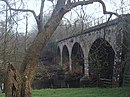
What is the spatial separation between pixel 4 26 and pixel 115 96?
292 inches

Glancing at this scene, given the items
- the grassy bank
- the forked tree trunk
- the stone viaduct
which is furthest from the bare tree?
the grassy bank

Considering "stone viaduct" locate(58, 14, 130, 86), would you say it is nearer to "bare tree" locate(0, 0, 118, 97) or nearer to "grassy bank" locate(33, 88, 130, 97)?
"grassy bank" locate(33, 88, 130, 97)

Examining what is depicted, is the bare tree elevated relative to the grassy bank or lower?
elevated

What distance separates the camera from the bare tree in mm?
7359

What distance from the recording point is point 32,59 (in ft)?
25.2

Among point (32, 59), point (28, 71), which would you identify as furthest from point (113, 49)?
point (28, 71)

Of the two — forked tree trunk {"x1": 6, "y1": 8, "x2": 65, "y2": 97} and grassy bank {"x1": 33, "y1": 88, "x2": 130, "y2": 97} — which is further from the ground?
forked tree trunk {"x1": 6, "y1": 8, "x2": 65, "y2": 97}

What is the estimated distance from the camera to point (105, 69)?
2806 centimetres

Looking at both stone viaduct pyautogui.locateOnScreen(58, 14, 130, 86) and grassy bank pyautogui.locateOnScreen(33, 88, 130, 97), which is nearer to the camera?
grassy bank pyautogui.locateOnScreen(33, 88, 130, 97)

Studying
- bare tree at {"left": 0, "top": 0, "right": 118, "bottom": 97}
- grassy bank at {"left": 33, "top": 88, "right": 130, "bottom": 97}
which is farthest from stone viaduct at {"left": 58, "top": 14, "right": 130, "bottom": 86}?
bare tree at {"left": 0, "top": 0, "right": 118, "bottom": 97}

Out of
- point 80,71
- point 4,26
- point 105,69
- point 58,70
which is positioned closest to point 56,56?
point 58,70

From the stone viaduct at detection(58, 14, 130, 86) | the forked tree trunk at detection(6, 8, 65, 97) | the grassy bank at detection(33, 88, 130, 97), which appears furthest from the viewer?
the stone viaduct at detection(58, 14, 130, 86)

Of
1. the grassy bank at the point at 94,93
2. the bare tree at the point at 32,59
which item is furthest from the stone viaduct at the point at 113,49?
the bare tree at the point at 32,59

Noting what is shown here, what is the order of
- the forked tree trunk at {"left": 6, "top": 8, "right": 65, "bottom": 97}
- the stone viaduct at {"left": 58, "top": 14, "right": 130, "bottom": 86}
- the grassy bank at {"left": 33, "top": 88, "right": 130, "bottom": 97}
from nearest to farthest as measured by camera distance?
1. the forked tree trunk at {"left": 6, "top": 8, "right": 65, "bottom": 97}
2. the grassy bank at {"left": 33, "top": 88, "right": 130, "bottom": 97}
3. the stone viaduct at {"left": 58, "top": 14, "right": 130, "bottom": 86}
